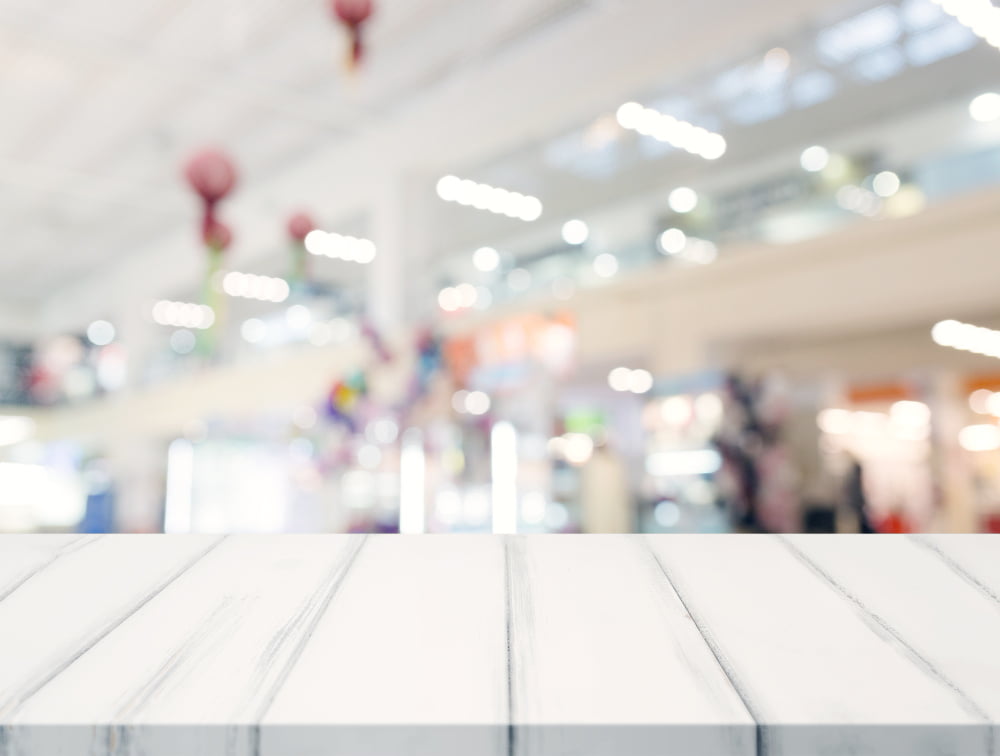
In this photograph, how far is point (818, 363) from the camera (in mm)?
7020

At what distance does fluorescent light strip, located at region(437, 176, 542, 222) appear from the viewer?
8734 millimetres

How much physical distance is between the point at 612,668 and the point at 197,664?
11.4 inches

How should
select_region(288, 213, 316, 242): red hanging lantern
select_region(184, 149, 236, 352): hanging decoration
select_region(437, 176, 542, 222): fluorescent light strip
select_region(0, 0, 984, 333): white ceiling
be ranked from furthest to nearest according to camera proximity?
select_region(437, 176, 542, 222): fluorescent light strip < select_region(0, 0, 984, 333): white ceiling < select_region(288, 213, 316, 242): red hanging lantern < select_region(184, 149, 236, 352): hanging decoration

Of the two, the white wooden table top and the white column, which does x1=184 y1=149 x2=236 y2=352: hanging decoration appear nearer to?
the white wooden table top

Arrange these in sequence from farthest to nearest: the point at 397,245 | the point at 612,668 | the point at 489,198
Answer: the point at 489,198, the point at 397,245, the point at 612,668

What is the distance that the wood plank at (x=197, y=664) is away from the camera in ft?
1.73

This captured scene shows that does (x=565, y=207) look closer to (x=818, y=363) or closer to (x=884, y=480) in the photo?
(x=818, y=363)

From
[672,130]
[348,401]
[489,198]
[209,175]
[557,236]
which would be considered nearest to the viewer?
[209,175]

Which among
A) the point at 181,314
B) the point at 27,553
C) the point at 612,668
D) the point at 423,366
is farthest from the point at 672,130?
the point at 181,314

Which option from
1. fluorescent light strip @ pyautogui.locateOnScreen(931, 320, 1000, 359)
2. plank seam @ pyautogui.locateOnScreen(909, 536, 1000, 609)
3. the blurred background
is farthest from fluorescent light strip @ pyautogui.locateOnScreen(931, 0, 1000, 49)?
plank seam @ pyautogui.locateOnScreen(909, 536, 1000, 609)

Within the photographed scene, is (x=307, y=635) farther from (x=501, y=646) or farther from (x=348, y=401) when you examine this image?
(x=348, y=401)

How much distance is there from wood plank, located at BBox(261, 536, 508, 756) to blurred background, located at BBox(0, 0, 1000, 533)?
2430 mm

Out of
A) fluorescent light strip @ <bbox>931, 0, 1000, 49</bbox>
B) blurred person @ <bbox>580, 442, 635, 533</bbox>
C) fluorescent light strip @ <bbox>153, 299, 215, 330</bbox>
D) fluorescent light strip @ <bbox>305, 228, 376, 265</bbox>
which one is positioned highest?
fluorescent light strip @ <bbox>931, 0, 1000, 49</bbox>

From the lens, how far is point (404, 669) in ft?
1.87
